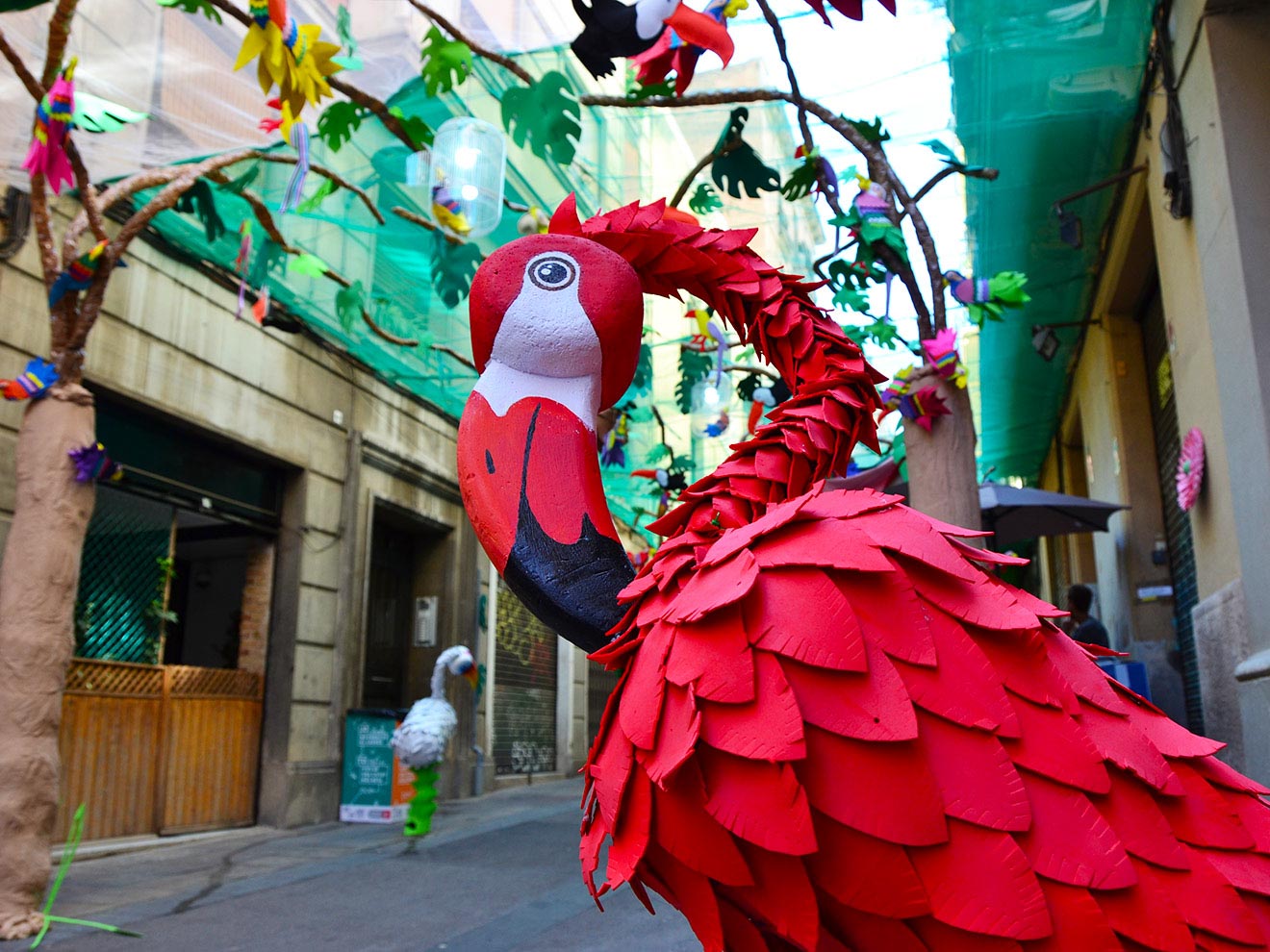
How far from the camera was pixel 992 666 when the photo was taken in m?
1.12

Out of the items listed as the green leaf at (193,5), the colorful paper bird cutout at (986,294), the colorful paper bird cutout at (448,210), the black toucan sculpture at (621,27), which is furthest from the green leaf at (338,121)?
the colorful paper bird cutout at (986,294)

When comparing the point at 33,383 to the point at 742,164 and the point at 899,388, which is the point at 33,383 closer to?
the point at 742,164

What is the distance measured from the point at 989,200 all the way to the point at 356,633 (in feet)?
21.8

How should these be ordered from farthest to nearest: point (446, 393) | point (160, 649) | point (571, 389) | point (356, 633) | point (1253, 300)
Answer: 1. point (446, 393)
2. point (356, 633)
3. point (160, 649)
4. point (1253, 300)
5. point (571, 389)

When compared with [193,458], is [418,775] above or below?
below

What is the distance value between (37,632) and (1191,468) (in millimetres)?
5556

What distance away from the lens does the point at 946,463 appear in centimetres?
332

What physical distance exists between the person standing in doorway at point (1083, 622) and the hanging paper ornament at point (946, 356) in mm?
3347

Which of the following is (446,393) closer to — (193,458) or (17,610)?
(193,458)

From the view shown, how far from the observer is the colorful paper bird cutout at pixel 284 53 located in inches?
135

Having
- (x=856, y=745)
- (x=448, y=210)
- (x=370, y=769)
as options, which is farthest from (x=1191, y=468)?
(x=370, y=769)

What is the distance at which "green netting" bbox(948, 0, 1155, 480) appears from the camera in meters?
5.17

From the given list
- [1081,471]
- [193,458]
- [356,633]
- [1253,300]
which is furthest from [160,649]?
[1081,471]

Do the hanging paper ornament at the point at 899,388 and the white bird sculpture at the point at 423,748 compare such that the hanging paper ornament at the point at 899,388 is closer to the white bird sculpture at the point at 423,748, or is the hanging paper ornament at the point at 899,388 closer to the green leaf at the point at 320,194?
the green leaf at the point at 320,194
